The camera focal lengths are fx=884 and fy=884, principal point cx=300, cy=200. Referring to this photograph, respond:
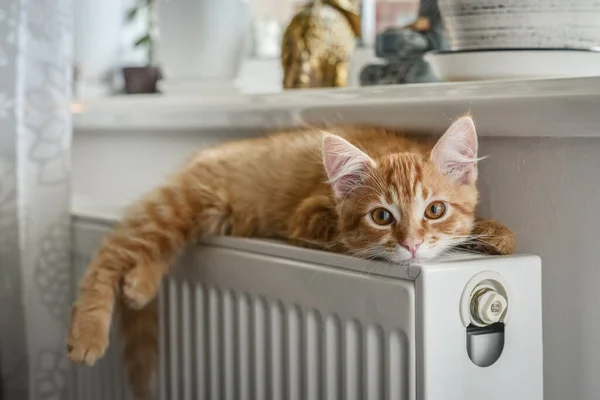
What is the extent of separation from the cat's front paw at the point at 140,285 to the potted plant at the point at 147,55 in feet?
2.76

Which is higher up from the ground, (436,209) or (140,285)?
(436,209)

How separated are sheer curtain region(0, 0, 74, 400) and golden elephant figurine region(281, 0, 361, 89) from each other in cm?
41

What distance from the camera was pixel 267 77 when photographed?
2.06 metres

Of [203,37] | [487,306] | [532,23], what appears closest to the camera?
[487,306]

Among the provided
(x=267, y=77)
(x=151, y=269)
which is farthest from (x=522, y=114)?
(x=267, y=77)

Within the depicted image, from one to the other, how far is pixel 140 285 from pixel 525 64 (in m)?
0.64

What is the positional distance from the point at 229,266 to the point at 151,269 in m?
0.15

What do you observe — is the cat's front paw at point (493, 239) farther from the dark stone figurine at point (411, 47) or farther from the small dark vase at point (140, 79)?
the small dark vase at point (140, 79)

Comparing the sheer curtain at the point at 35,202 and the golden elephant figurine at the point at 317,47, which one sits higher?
the golden elephant figurine at the point at 317,47

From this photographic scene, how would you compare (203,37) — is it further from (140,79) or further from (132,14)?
(132,14)

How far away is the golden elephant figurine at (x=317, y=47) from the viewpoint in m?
1.61

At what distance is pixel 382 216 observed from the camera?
108 centimetres

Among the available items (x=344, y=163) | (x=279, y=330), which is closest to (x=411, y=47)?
(x=344, y=163)

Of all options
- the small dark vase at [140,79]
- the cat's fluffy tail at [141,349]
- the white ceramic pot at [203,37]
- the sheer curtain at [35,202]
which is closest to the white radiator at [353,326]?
the cat's fluffy tail at [141,349]
